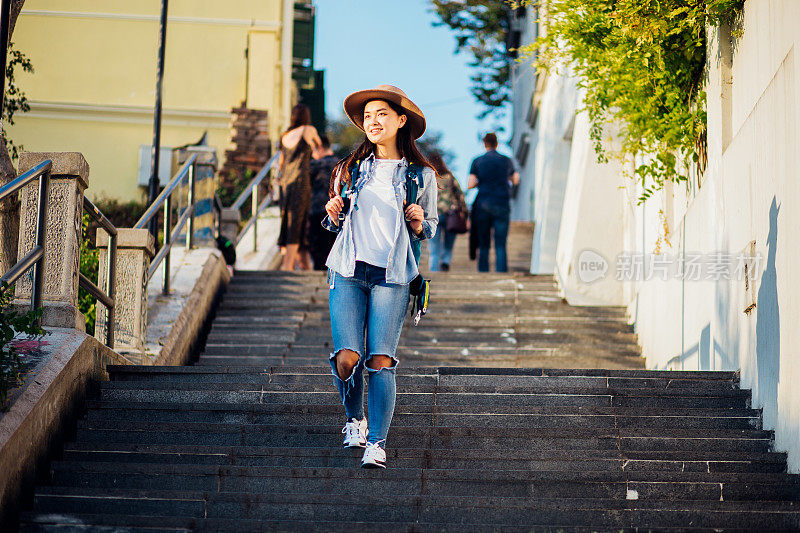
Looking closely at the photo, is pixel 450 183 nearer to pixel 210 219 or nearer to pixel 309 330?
pixel 210 219

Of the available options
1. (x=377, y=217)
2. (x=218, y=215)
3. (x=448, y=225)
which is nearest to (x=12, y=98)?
(x=218, y=215)

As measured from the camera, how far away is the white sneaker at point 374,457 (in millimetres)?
5453

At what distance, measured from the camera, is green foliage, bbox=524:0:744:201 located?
7324 mm

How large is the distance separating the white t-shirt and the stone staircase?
3.25 feet

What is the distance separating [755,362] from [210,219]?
7.24 meters

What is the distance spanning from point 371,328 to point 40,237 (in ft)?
7.23

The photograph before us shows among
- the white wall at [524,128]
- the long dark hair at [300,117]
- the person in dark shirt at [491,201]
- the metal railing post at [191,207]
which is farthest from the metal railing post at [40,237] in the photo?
the white wall at [524,128]

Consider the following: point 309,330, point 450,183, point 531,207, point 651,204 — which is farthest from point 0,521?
point 531,207

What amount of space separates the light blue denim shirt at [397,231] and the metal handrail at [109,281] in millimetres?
2412

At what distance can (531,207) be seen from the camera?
23.9 metres

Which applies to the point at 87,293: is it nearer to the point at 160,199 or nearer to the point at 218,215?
the point at 160,199

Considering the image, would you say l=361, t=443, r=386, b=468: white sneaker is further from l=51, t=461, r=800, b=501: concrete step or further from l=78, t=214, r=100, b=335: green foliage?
l=78, t=214, r=100, b=335: green foliage

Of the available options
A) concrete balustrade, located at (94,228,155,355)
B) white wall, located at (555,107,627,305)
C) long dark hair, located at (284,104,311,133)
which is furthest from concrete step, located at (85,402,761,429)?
long dark hair, located at (284,104,311,133)

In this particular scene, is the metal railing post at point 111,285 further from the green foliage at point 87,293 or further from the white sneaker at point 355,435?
the white sneaker at point 355,435
